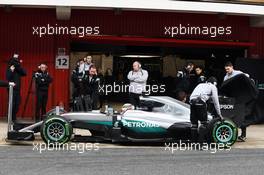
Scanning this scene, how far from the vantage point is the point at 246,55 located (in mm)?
18797

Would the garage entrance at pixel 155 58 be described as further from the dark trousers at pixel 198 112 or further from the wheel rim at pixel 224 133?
the wheel rim at pixel 224 133

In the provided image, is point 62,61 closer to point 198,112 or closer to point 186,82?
point 186,82

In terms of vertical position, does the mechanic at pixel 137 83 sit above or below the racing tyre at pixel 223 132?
above

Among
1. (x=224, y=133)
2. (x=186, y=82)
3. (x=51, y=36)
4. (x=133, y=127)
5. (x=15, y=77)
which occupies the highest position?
(x=51, y=36)

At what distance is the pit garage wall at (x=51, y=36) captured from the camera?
Answer: 17438 mm

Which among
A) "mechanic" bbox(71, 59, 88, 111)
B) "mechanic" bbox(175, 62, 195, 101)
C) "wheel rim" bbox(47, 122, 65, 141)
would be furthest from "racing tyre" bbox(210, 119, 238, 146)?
"mechanic" bbox(175, 62, 195, 101)

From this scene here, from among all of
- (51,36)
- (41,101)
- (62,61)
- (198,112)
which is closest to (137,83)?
(198,112)

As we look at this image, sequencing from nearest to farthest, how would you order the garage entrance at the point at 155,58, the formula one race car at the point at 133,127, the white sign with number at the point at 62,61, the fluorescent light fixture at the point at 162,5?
the formula one race car at the point at 133,127 → the fluorescent light fixture at the point at 162,5 → the white sign with number at the point at 62,61 → the garage entrance at the point at 155,58

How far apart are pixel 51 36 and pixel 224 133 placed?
317 inches

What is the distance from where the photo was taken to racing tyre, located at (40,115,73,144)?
1094cm

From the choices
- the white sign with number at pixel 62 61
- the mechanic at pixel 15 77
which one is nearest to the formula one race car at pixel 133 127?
the mechanic at pixel 15 77

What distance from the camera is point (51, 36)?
57.4ft

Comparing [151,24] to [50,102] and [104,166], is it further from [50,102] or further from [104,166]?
[104,166]

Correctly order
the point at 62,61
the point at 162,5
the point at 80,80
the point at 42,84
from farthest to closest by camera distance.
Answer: the point at 62,61
the point at 162,5
the point at 42,84
the point at 80,80
